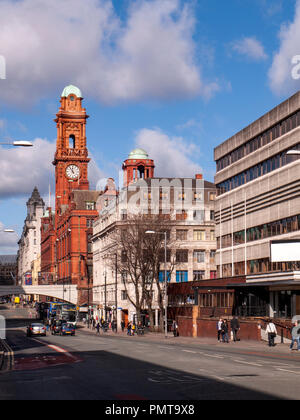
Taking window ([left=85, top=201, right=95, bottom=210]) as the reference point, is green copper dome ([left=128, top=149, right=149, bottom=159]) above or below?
above

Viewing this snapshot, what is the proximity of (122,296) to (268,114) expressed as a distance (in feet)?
158

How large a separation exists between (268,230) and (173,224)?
2838cm

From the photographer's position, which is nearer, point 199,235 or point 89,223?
point 199,235

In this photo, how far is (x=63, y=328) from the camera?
3012 inches

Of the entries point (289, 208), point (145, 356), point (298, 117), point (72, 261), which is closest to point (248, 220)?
point (289, 208)

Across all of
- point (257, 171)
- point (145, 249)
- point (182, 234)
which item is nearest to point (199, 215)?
point (182, 234)

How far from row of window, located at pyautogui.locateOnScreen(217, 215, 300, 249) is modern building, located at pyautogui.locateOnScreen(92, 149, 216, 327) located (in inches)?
699

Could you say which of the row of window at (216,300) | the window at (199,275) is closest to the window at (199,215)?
the window at (199,275)

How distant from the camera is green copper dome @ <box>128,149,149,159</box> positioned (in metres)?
146

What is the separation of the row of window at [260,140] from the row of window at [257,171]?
1.64m

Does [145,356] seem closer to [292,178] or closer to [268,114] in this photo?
[292,178]

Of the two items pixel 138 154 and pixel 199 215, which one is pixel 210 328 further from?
pixel 138 154

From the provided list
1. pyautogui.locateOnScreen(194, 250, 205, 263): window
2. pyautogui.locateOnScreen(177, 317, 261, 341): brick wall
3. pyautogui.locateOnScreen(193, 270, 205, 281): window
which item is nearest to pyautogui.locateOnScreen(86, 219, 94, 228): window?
pyautogui.locateOnScreen(194, 250, 205, 263): window

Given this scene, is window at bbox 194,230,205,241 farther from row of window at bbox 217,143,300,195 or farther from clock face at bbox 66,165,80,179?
clock face at bbox 66,165,80,179
